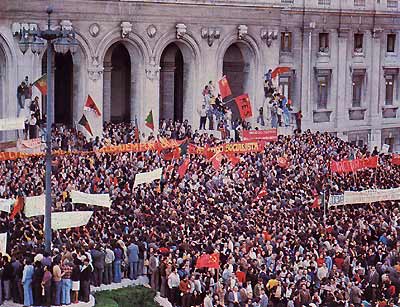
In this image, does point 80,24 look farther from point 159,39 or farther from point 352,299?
point 352,299

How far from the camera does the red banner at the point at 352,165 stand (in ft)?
124

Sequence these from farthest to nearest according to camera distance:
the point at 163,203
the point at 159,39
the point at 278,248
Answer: the point at 159,39
the point at 163,203
the point at 278,248

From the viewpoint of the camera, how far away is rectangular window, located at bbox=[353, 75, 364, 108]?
5925cm

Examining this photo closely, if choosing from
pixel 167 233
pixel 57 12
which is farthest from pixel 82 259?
pixel 57 12

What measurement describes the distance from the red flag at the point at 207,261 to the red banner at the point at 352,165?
10935mm

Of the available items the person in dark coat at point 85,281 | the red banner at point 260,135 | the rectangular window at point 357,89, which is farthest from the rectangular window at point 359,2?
the person in dark coat at point 85,281

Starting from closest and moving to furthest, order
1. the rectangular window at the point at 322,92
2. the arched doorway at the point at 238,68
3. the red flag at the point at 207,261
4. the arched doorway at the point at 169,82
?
→ the red flag at the point at 207,261, the arched doorway at the point at 169,82, the arched doorway at the point at 238,68, the rectangular window at the point at 322,92

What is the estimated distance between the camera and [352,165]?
38.4m

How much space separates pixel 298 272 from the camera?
27.8 m

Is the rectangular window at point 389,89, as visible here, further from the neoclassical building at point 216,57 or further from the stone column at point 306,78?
the stone column at point 306,78

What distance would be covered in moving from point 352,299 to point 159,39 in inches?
955

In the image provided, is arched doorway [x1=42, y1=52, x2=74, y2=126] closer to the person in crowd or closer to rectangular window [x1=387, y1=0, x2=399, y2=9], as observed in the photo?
rectangular window [x1=387, y1=0, x2=399, y2=9]

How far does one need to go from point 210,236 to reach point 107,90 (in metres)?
21.6

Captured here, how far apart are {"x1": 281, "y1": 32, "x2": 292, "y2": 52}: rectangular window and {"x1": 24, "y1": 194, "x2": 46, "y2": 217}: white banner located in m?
27.8
